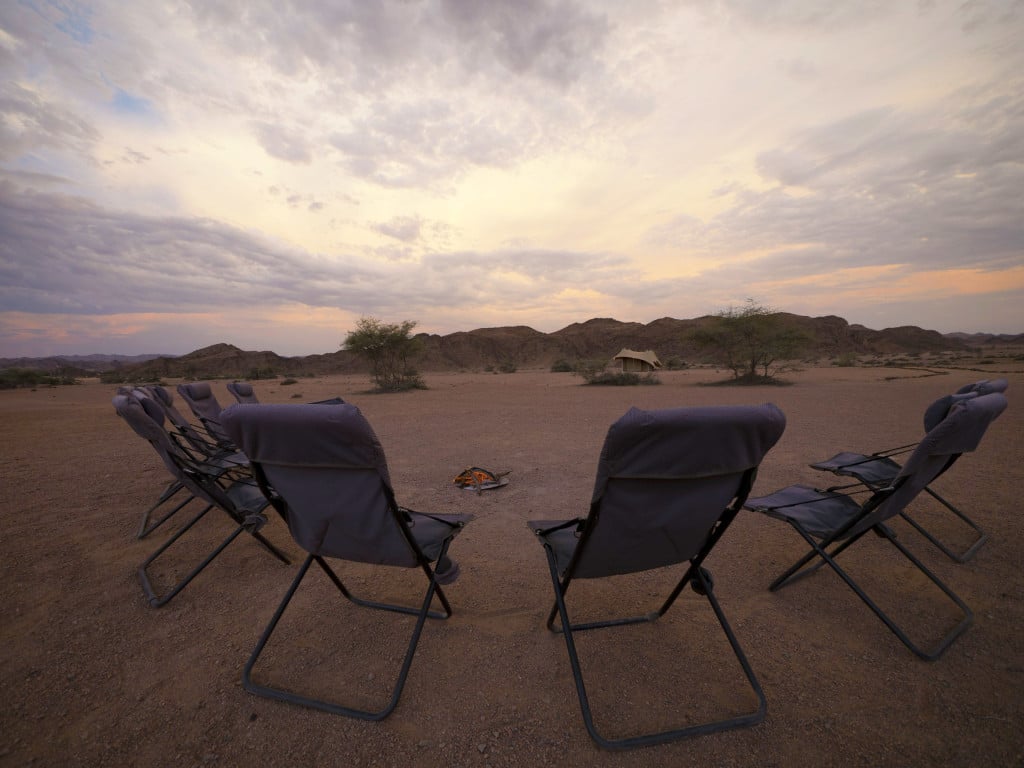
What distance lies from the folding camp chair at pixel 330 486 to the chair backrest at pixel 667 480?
2.86ft

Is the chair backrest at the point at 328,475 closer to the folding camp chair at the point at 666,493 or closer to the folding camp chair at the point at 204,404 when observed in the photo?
the folding camp chair at the point at 666,493

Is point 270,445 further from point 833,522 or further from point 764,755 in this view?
point 833,522

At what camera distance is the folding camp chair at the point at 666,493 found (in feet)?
5.16

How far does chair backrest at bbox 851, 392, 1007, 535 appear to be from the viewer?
2.03 m

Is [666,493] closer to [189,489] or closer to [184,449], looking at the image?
[189,489]

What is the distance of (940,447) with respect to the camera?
6.77ft

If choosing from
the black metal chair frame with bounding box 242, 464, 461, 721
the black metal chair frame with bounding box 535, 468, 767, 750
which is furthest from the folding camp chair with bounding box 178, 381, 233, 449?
the black metal chair frame with bounding box 535, 468, 767, 750

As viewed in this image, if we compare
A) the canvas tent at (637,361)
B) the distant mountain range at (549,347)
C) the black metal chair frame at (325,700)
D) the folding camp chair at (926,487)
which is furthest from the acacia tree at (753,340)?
the distant mountain range at (549,347)

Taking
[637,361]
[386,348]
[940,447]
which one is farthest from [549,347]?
[940,447]

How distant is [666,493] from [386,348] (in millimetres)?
21249

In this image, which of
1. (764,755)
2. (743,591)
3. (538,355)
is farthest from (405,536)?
(538,355)

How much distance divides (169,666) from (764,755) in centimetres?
280

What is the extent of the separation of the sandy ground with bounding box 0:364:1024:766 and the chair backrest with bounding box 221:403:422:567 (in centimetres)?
70

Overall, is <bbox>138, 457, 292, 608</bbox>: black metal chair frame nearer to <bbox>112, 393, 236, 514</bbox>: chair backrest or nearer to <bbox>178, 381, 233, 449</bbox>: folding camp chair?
<bbox>112, 393, 236, 514</bbox>: chair backrest
